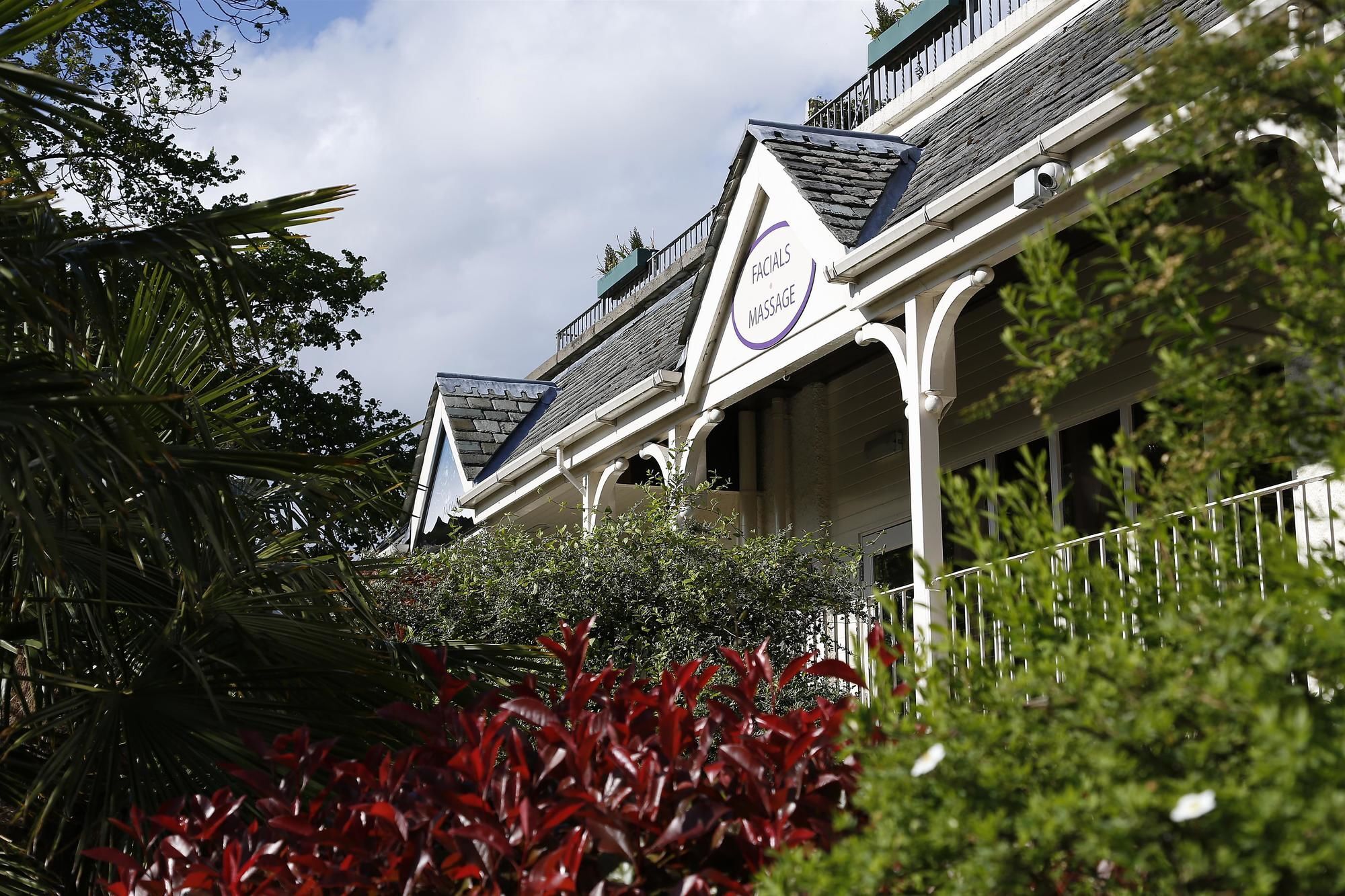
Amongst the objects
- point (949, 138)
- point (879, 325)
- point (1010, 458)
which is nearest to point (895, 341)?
point (879, 325)

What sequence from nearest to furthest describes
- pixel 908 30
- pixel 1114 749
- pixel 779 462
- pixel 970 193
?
pixel 1114 749, pixel 970 193, pixel 779 462, pixel 908 30

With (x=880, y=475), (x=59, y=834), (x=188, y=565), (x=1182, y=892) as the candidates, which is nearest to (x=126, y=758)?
(x=59, y=834)

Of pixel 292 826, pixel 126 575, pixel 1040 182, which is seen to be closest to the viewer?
pixel 292 826

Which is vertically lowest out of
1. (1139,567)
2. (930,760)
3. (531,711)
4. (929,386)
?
(930,760)

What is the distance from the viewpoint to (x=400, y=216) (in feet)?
55.0

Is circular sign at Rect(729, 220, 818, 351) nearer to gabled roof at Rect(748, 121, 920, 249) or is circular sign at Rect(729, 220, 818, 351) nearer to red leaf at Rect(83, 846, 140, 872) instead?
gabled roof at Rect(748, 121, 920, 249)

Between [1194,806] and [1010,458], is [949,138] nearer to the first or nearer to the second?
[1010,458]

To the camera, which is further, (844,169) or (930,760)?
(844,169)

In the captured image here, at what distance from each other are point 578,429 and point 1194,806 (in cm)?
1213

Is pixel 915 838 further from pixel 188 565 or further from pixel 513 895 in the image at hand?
pixel 188 565

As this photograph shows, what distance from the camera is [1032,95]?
9.95 m

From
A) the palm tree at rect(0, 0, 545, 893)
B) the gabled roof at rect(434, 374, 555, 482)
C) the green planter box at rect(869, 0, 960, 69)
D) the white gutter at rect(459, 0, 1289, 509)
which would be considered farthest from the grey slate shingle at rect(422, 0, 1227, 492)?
the green planter box at rect(869, 0, 960, 69)

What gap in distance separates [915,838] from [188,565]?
2.89 meters

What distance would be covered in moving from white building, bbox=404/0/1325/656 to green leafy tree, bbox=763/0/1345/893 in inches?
130
